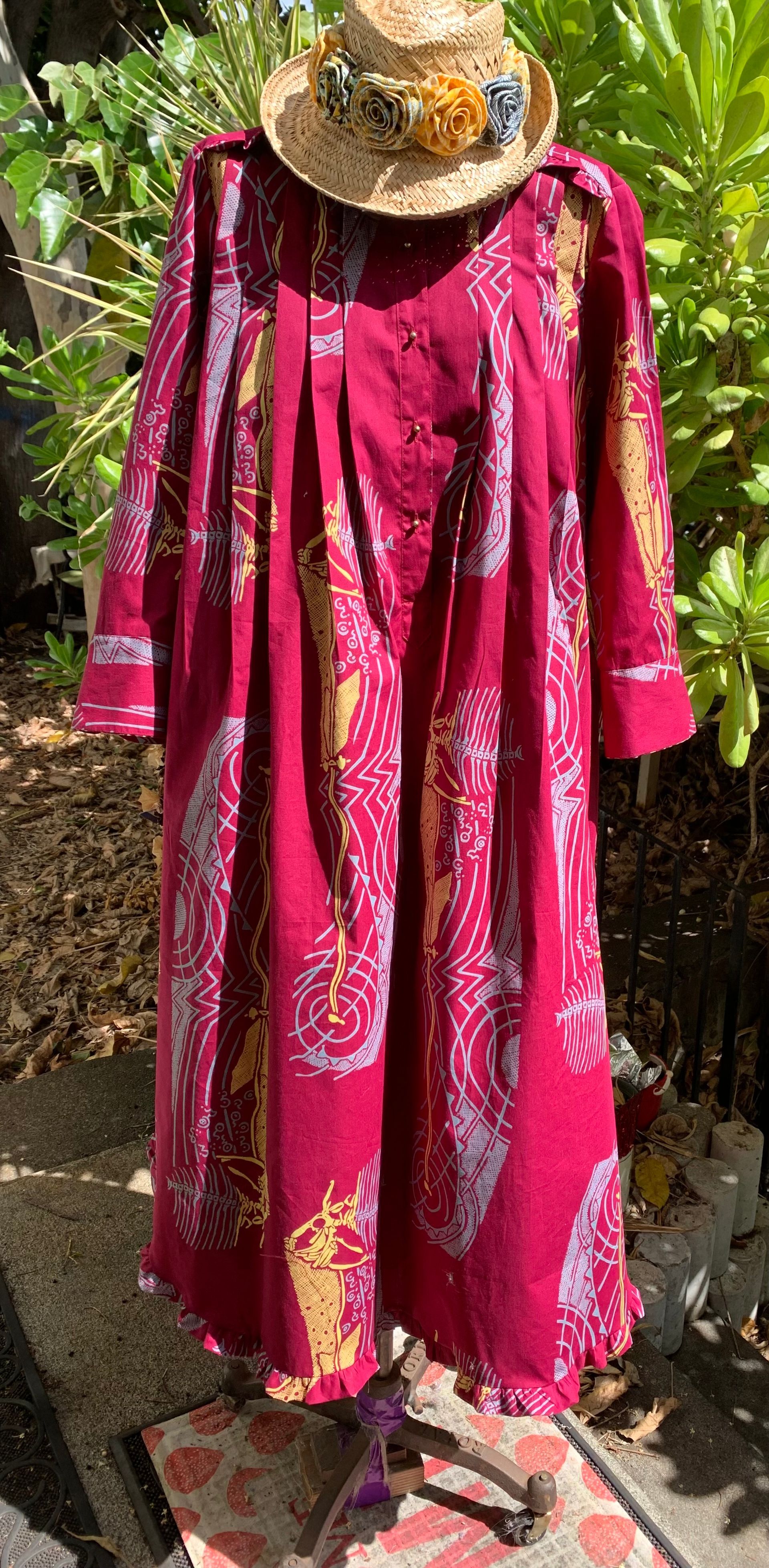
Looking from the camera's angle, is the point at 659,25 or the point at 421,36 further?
the point at 659,25

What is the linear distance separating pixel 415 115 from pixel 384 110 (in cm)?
3

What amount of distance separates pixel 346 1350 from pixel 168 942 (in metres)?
0.54

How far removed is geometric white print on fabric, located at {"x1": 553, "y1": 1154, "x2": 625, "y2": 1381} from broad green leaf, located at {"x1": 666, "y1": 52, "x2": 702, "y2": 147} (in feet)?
4.56

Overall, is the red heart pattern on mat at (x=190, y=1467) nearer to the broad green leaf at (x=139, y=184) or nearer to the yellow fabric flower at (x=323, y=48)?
the yellow fabric flower at (x=323, y=48)

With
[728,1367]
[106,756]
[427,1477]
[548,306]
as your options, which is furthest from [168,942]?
[106,756]

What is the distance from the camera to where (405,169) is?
1.21m

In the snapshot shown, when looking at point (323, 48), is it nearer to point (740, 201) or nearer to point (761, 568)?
point (740, 201)

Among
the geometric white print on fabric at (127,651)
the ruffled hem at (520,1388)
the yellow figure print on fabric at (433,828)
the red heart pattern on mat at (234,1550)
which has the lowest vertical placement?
the red heart pattern on mat at (234,1550)

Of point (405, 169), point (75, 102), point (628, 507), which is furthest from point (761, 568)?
point (75, 102)

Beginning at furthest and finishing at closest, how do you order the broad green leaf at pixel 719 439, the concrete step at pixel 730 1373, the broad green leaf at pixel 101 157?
the broad green leaf at pixel 101 157
the concrete step at pixel 730 1373
the broad green leaf at pixel 719 439

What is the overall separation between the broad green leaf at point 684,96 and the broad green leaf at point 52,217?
5.40ft

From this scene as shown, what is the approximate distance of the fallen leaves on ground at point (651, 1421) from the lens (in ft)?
6.24

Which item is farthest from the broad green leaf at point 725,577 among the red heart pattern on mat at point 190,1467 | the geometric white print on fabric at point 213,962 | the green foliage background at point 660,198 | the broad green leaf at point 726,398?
the red heart pattern on mat at point 190,1467

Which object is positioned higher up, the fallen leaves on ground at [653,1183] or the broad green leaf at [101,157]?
the broad green leaf at [101,157]
